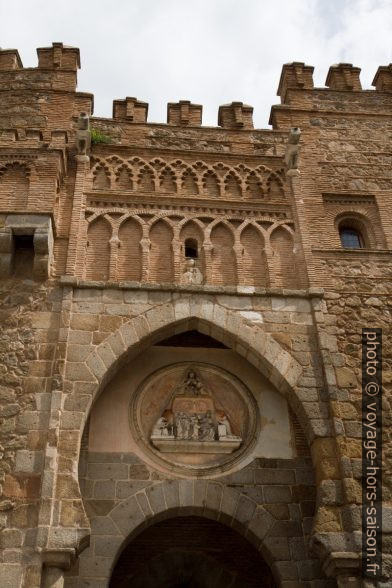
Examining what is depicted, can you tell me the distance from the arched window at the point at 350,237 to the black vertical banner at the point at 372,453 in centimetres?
183

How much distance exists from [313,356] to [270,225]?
7.03ft

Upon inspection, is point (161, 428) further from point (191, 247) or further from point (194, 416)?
point (191, 247)

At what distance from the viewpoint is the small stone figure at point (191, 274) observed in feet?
25.2

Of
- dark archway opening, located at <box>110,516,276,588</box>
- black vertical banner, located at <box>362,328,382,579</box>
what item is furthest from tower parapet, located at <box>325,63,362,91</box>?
dark archway opening, located at <box>110,516,276,588</box>

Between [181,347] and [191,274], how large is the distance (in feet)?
3.14

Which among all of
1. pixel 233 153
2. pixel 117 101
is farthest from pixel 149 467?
pixel 117 101

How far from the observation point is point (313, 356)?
7.10 metres

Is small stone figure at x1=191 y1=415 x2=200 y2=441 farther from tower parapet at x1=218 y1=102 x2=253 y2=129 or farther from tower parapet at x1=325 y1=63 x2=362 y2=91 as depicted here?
tower parapet at x1=325 y1=63 x2=362 y2=91

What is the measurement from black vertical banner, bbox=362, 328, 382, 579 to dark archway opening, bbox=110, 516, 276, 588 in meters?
2.17

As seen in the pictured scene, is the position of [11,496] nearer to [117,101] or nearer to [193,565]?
[193,565]

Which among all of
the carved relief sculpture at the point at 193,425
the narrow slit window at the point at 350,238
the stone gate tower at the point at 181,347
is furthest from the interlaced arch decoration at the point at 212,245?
the carved relief sculpture at the point at 193,425

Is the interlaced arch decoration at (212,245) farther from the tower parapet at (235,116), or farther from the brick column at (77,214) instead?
the tower parapet at (235,116)

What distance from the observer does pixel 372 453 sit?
641cm

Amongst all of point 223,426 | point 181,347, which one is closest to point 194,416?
point 223,426
